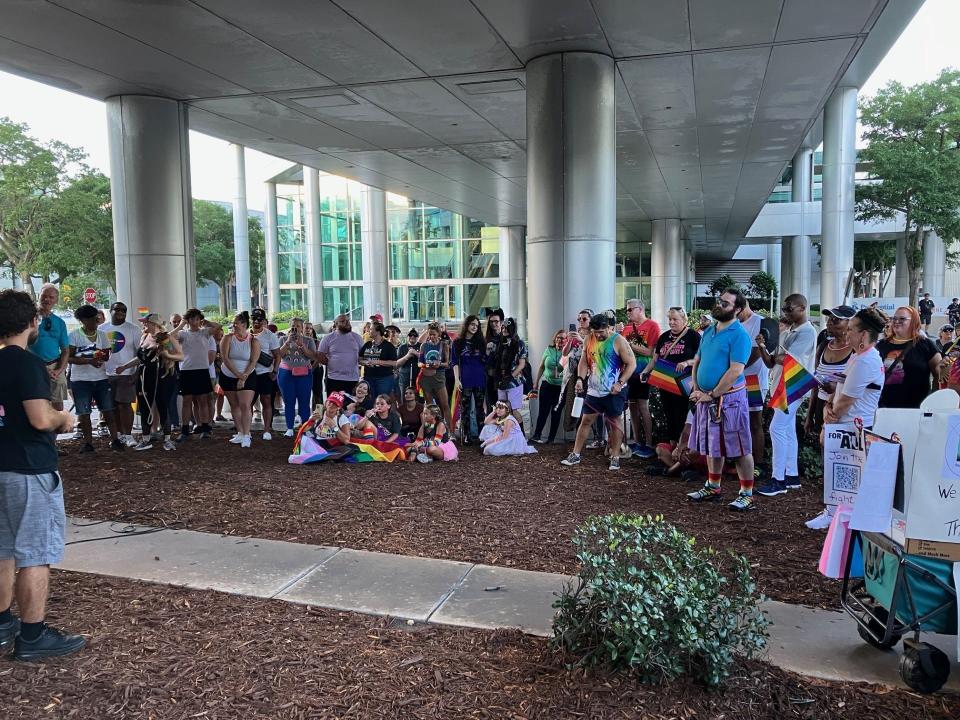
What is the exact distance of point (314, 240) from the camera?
144 feet

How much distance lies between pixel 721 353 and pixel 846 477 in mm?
2494

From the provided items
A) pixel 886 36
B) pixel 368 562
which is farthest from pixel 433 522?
pixel 886 36

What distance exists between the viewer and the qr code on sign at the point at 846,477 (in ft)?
14.4

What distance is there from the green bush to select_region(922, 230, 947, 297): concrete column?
162ft

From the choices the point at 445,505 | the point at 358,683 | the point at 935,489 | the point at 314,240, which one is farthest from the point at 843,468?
the point at 314,240

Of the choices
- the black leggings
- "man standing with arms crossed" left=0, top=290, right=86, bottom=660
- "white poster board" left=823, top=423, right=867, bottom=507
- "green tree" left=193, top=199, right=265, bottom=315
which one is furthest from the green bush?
"green tree" left=193, top=199, right=265, bottom=315

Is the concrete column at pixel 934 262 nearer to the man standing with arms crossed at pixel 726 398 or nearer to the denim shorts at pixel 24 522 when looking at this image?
the man standing with arms crossed at pixel 726 398

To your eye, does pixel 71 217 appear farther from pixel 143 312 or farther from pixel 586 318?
pixel 586 318

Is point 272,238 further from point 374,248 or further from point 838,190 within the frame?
point 838,190

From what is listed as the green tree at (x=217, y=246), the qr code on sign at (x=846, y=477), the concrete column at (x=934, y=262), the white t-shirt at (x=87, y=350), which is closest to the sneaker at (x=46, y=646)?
the qr code on sign at (x=846, y=477)

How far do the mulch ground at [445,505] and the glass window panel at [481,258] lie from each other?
3779cm

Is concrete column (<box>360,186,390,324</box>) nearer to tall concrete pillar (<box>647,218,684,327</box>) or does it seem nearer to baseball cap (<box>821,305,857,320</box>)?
tall concrete pillar (<box>647,218,684,327</box>)

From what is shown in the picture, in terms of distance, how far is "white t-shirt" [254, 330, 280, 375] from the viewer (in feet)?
36.3

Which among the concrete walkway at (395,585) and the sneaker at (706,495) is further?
the sneaker at (706,495)
